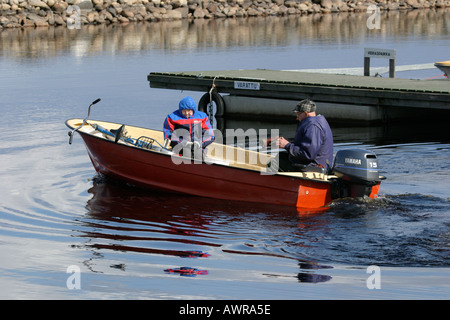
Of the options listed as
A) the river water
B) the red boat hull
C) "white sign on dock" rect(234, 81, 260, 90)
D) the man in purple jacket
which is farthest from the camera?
"white sign on dock" rect(234, 81, 260, 90)

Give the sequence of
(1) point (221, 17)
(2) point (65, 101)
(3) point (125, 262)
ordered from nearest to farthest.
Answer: (3) point (125, 262) → (2) point (65, 101) → (1) point (221, 17)

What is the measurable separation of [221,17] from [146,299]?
163 feet

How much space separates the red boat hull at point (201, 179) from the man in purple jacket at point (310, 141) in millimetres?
355

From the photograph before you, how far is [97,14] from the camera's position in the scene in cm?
5275

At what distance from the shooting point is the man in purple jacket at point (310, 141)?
1150 centimetres

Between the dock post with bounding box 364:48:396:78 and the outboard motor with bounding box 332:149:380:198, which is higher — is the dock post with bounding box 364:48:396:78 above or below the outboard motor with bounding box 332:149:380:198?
above

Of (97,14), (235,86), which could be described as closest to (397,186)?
(235,86)

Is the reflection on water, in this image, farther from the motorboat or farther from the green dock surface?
the motorboat

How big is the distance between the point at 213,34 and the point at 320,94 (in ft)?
88.5

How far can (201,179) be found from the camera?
41.2ft

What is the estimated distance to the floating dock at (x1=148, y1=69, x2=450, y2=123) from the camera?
17641 millimetres

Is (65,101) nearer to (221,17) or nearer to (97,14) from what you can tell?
(97,14)

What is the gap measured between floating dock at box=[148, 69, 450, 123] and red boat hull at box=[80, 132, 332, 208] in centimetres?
651

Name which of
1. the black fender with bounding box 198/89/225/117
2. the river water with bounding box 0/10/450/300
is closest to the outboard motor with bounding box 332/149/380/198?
the river water with bounding box 0/10/450/300
